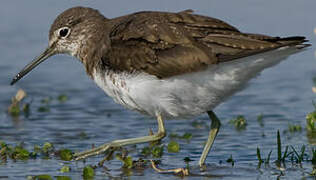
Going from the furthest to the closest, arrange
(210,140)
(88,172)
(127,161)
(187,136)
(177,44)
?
(187,136), (210,140), (127,161), (177,44), (88,172)

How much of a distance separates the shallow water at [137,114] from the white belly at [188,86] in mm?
451

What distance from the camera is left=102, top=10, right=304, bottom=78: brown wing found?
30.2 ft

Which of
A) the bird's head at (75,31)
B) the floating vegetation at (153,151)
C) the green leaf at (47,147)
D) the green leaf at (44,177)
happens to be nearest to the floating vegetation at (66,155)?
the green leaf at (47,147)

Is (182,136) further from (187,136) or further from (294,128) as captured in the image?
(294,128)

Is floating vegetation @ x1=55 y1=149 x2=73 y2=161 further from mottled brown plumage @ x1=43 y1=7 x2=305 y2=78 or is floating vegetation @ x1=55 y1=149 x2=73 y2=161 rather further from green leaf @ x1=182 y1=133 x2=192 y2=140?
green leaf @ x1=182 y1=133 x2=192 y2=140

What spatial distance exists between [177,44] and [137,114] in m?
3.82

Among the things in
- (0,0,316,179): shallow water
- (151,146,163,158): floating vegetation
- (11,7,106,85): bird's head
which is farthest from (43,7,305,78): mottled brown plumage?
(151,146,163,158): floating vegetation

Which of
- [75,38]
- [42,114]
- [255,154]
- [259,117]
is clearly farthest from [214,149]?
[42,114]

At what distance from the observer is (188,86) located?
30.8ft

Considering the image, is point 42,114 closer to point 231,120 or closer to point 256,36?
point 231,120

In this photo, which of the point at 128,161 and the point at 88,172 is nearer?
the point at 88,172

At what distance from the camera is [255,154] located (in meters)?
10.6

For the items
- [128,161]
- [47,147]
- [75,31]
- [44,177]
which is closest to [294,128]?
[128,161]

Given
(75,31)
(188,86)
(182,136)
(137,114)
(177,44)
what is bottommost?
(182,136)
